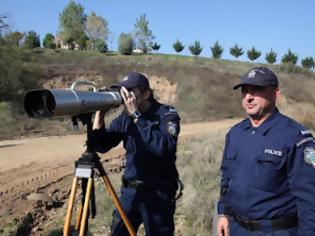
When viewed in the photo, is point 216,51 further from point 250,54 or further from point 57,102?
point 57,102

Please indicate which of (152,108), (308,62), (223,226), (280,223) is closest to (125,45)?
(308,62)

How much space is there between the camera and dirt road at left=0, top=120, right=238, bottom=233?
8391mm

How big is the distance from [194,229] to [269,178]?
126 inches

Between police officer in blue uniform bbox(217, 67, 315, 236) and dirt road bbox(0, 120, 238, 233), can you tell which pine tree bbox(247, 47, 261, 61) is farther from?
police officer in blue uniform bbox(217, 67, 315, 236)

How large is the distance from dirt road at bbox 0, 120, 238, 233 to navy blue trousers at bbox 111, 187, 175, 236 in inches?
147

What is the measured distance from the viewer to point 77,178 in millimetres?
3531

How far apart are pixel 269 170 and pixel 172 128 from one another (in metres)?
1.06

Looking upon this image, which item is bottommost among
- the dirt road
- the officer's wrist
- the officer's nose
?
the dirt road

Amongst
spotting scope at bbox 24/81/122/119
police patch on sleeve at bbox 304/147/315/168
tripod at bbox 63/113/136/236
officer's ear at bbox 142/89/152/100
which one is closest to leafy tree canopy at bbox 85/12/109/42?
officer's ear at bbox 142/89/152/100

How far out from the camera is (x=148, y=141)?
3.88 metres

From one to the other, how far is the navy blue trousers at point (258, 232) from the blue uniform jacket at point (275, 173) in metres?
0.07

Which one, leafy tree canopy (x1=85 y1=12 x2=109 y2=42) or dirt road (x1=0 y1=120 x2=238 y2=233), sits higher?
leafy tree canopy (x1=85 y1=12 x2=109 y2=42)

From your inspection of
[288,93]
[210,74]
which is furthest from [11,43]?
[288,93]

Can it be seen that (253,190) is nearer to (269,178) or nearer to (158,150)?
(269,178)
